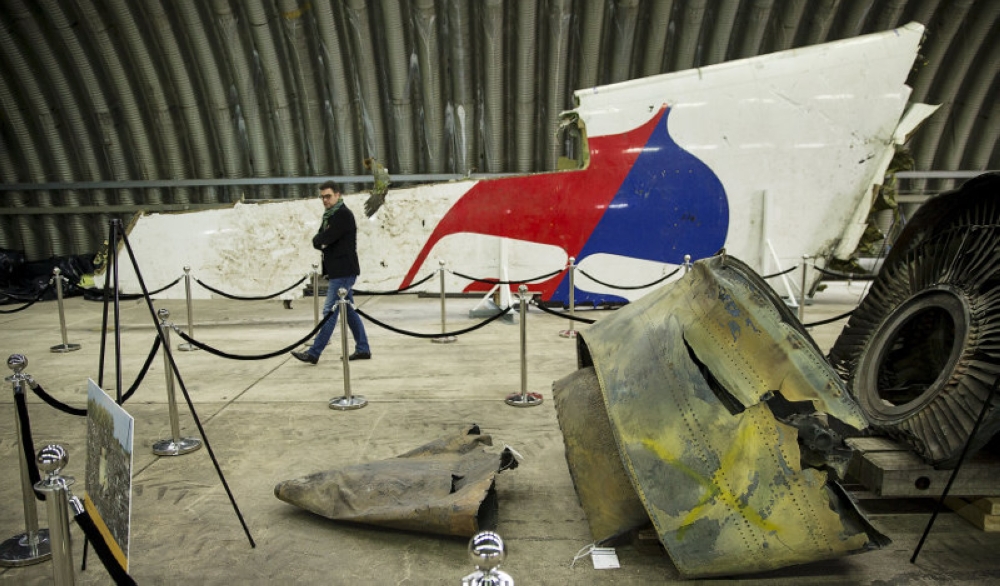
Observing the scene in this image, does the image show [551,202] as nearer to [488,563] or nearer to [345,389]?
[345,389]

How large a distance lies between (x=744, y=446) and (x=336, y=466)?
238 centimetres

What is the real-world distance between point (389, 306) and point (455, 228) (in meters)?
2.42

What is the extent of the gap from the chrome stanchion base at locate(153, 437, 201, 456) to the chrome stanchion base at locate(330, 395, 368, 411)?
101cm

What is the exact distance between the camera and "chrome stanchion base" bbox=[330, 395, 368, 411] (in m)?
4.77

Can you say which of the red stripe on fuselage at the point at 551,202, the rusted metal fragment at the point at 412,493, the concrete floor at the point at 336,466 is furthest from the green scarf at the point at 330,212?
the rusted metal fragment at the point at 412,493

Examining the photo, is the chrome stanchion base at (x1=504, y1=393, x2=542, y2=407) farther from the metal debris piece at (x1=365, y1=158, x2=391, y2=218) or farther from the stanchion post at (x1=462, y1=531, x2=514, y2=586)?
the metal debris piece at (x1=365, y1=158, x2=391, y2=218)

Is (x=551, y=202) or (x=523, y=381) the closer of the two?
(x=523, y=381)

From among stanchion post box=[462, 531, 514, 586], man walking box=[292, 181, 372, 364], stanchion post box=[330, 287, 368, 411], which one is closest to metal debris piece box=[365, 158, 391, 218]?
man walking box=[292, 181, 372, 364]

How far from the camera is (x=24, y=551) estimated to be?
2746 millimetres

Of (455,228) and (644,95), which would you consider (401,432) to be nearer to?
(455,228)

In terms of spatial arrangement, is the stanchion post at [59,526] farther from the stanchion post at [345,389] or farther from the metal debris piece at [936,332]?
the metal debris piece at [936,332]

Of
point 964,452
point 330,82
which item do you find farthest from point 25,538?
point 330,82

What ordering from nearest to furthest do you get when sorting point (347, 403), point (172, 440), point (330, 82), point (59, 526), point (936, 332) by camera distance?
point (59, 526) < point (936, 332) < point (172, 440) < point (347, 403) < point (330, 82)

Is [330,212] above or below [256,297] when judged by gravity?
above
